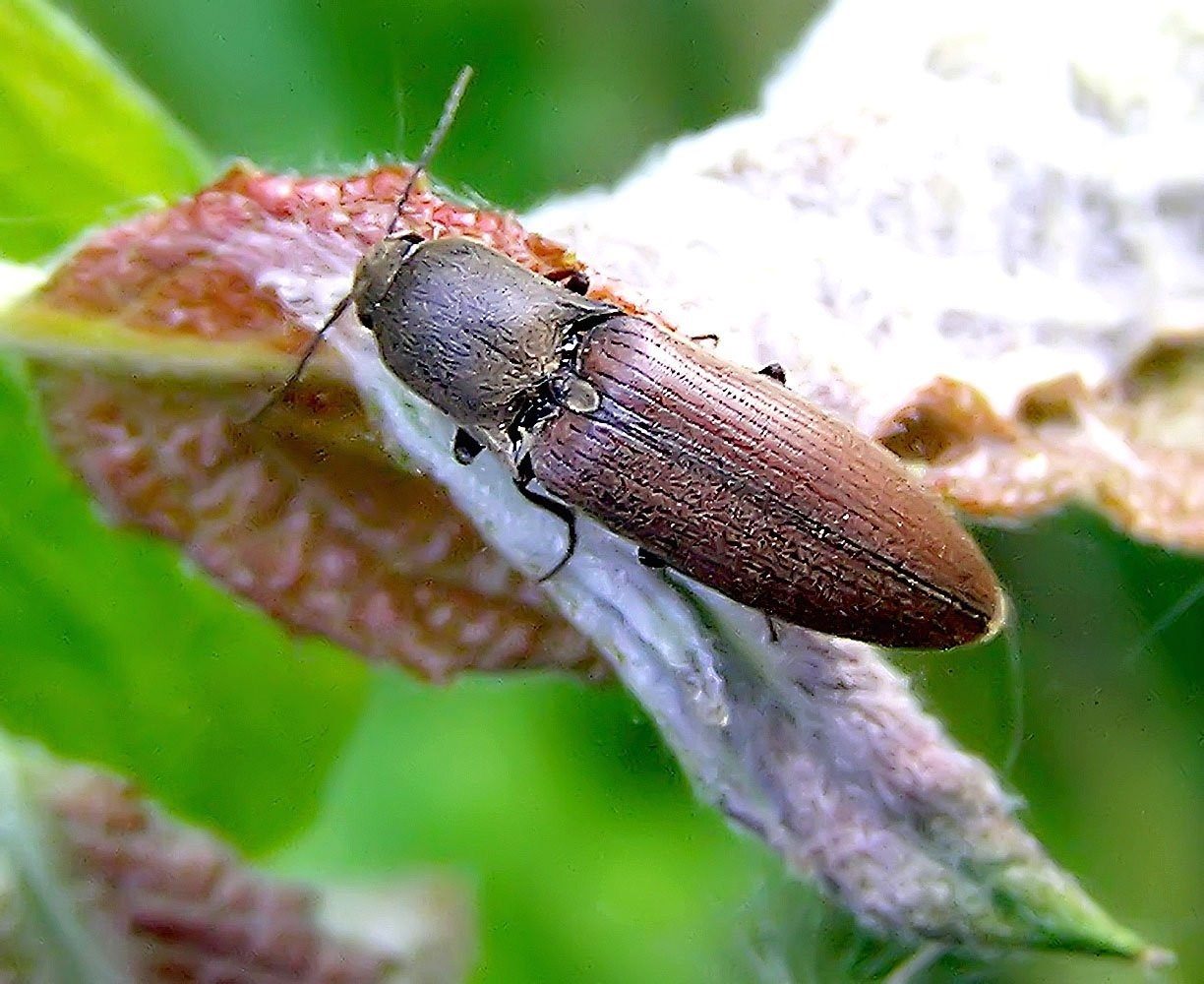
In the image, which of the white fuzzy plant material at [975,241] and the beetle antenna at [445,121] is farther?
the beetle antenna at [445,121]

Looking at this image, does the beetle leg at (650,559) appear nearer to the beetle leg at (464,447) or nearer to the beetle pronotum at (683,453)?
the beetle pronotum at (683,453)

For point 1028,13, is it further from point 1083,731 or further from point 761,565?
point 1083,731

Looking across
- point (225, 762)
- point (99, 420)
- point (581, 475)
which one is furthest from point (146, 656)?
point (581, 475)

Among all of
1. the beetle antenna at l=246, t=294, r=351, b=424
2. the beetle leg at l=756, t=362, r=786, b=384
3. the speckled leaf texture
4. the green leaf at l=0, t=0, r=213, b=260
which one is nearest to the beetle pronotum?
the beetle leg at l=756, t=362, r=786, b=384

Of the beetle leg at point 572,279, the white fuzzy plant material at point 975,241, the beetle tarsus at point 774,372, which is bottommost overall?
the beetle leg at point 572,279

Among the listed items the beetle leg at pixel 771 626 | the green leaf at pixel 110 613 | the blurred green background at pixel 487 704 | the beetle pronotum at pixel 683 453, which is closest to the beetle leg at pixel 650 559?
the beetle pronotum at pixel 683 453

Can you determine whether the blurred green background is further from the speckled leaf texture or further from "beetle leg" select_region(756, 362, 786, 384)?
"beetle leg" select_region(756, 362, 786, 384)

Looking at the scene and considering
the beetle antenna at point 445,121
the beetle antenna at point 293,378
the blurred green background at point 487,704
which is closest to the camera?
the beetle antenna at point 293,378
